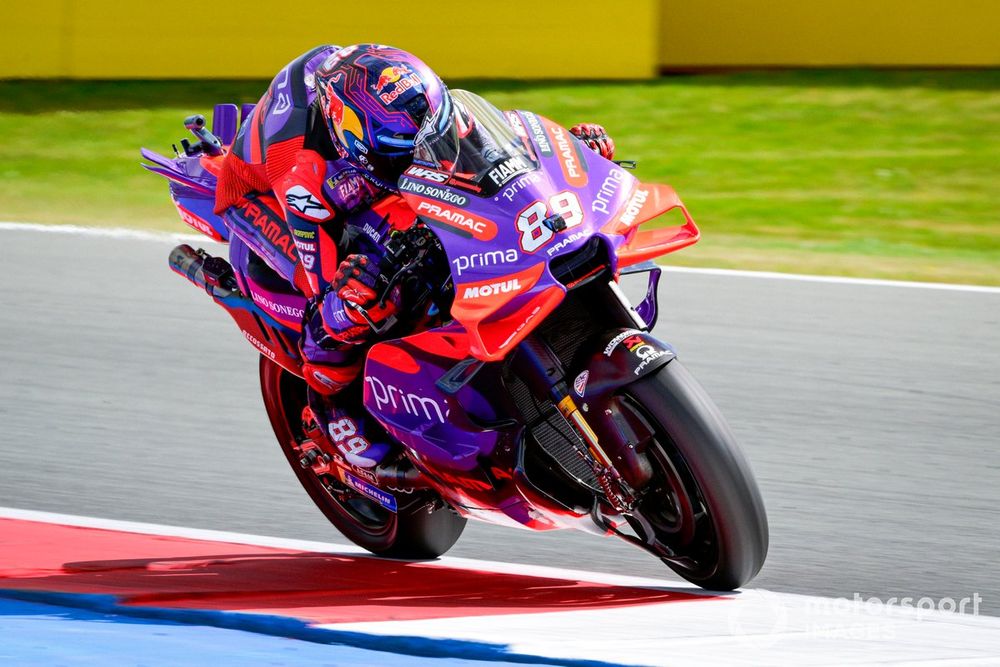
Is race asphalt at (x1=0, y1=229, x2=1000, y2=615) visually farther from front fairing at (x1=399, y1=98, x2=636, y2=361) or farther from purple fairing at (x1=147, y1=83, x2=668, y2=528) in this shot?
front fairing at (x1=399, y1=98, x2=636, y2=361)

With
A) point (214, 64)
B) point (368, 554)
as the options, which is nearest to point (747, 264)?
point (368, 554)

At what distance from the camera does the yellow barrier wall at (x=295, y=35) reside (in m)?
12.8

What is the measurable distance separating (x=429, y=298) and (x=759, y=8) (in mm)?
10839

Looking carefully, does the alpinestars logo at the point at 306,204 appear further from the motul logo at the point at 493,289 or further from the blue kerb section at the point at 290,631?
the blue kerb section at the point at 290,631

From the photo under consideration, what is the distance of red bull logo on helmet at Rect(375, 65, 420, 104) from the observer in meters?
3.54

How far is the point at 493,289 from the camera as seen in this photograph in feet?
11.0

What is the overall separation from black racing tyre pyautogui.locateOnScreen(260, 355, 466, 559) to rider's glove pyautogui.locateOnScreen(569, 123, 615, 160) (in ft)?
3.78

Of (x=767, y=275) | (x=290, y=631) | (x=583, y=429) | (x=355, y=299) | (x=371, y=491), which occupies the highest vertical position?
(x=355, y=299)

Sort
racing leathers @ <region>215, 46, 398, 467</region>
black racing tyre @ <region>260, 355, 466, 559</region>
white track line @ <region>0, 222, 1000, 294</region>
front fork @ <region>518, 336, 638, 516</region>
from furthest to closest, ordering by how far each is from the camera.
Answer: white track line @ <region>0, 222, 1000, 294</region> < black racing tyre @ <region>260, 355, 466, 559</region> < racing leathers @ <region>215, 46, 398, 467</region> < front fork @ <region>518, 336, 638, 516</region>

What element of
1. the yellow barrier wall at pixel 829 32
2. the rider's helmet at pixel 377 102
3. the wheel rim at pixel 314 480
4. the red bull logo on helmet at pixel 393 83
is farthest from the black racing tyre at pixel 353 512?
the yellow barrier wall at pixel 829 32

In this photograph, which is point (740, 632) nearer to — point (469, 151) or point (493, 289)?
point (493, 289)

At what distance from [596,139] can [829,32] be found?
10.2 meters

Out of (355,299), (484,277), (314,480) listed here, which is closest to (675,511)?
(484,277)

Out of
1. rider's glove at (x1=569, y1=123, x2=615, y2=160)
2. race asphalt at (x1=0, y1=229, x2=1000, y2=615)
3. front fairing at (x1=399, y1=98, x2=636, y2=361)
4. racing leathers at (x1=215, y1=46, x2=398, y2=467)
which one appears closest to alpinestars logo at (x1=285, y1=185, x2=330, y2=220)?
racing leathers at (x1=215, y1=46, x2=398, y2=467)
